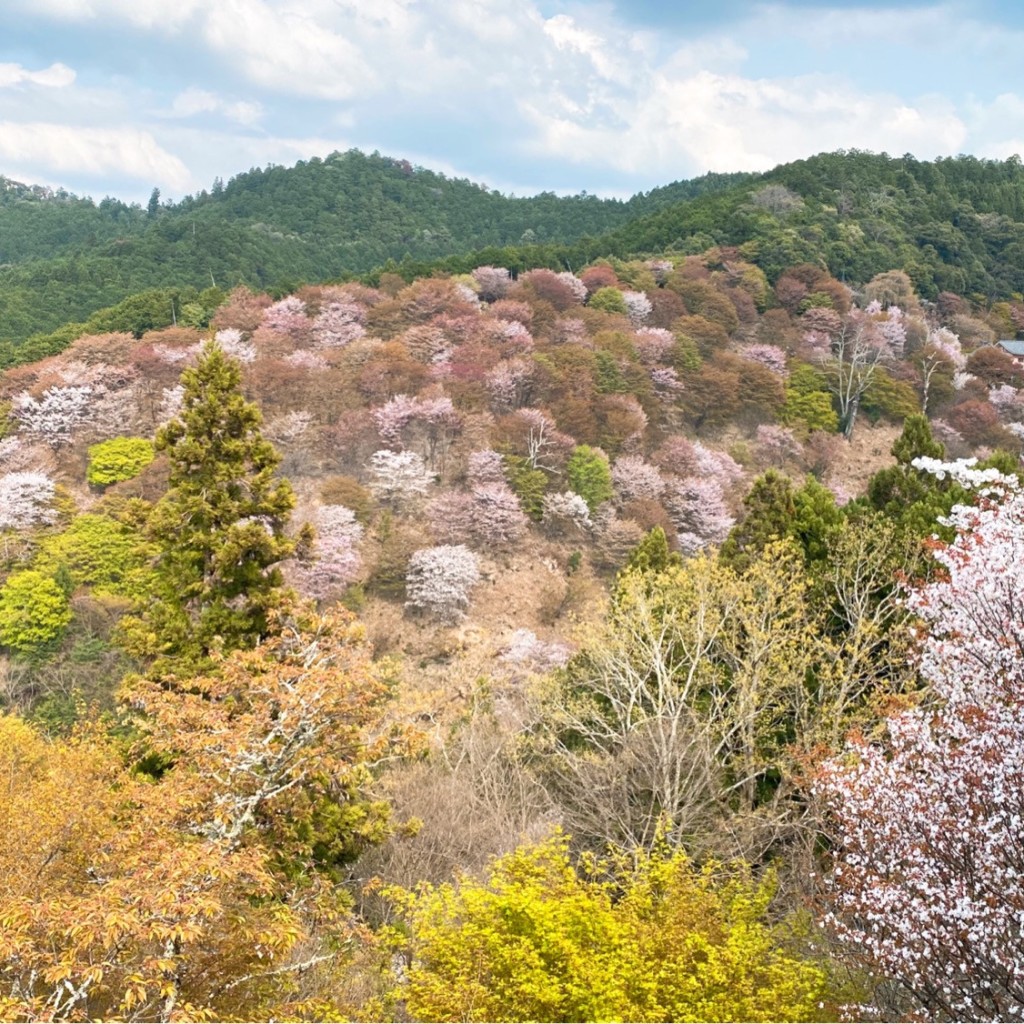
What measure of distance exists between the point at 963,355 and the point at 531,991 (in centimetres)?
4838

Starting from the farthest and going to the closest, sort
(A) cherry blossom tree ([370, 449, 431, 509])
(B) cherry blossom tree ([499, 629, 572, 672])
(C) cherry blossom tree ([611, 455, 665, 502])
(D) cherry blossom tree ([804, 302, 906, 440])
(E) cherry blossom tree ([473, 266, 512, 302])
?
(E) cherry blossom tree ([473, 266, 512, 302]), (D) cherry blossom tree ([804, 302, 906, 440]), (C) cherry blossom tree ([611, 455, 665, 502]), (A) cherry blossom tree ([370, 449, 431, 509]), (B) cherry blossom tree ([499, 629, 572, 672])

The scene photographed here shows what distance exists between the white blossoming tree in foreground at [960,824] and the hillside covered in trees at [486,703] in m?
0.04

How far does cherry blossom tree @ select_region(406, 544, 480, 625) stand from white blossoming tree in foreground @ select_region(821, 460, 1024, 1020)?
18279 mm

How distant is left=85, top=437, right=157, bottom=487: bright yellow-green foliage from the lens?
1158 inches

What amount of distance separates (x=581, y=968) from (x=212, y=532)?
810cm

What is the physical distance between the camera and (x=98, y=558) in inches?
955

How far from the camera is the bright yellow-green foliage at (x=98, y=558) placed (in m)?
23.7

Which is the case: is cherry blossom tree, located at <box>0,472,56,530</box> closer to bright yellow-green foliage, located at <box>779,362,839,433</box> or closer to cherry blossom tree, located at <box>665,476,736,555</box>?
cherry blossom tree, located at <box>665,476,736,555</box>

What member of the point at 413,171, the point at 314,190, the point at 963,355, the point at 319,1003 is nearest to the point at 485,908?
the point at 319,1003

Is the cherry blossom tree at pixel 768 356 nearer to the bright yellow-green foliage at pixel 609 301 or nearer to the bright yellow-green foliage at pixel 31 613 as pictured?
the bright yellow-green foliage at pixel 609 301

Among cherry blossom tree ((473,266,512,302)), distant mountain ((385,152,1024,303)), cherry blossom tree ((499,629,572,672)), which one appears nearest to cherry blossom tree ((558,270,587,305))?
cherry blossom tree ((473,266,512,302))

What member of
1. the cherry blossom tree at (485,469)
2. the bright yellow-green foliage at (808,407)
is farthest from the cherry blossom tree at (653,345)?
the cherry blossom tree at (485,469)

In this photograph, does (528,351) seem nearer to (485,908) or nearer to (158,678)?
(158,678)

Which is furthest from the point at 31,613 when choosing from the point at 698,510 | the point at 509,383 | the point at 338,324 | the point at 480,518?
the point at 698,510
